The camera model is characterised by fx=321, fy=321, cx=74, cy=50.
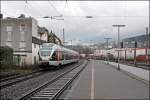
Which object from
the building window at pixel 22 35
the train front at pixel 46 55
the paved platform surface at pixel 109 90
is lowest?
the paved platform surface at pixel 109 90

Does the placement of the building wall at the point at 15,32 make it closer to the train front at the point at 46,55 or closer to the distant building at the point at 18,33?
the distant building at the point at 18,33

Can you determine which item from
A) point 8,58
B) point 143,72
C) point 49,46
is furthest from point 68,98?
point 8,58

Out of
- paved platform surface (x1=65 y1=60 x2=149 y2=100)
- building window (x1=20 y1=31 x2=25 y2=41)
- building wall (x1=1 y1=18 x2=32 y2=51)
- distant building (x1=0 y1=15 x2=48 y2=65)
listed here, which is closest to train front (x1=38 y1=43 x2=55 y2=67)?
paved platform surface (x1=65 y1=60 x2=149 y2=100)

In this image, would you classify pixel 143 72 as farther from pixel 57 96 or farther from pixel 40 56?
pixel 40 56

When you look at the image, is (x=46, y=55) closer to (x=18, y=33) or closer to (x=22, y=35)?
(x=22, y=35)

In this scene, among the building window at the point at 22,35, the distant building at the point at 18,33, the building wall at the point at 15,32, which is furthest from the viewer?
the building window at the point at 22,35

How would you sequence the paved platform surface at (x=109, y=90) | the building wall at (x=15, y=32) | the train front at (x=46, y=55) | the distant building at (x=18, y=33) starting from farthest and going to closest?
the building wall at (x=15, y=32) < the distant building at (x=18, y=33) < the train front at (x=46, y=55) < the paved platform surface at (x=109, y=90)

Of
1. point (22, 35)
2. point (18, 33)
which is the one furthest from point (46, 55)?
point (18, 33)

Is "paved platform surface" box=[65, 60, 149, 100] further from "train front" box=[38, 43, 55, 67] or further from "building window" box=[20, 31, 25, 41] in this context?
"building window" box=[20, 31, 25, 41]

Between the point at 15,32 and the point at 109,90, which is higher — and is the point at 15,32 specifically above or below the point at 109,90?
above

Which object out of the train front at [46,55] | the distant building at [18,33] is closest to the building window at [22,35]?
the distant building at [18,33]

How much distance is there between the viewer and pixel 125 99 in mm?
13734

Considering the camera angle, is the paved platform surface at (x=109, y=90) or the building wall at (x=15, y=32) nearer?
the paved platform surface at (x=109, y=90)

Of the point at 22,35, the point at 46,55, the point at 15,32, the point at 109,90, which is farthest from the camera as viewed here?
the point at 15,32
